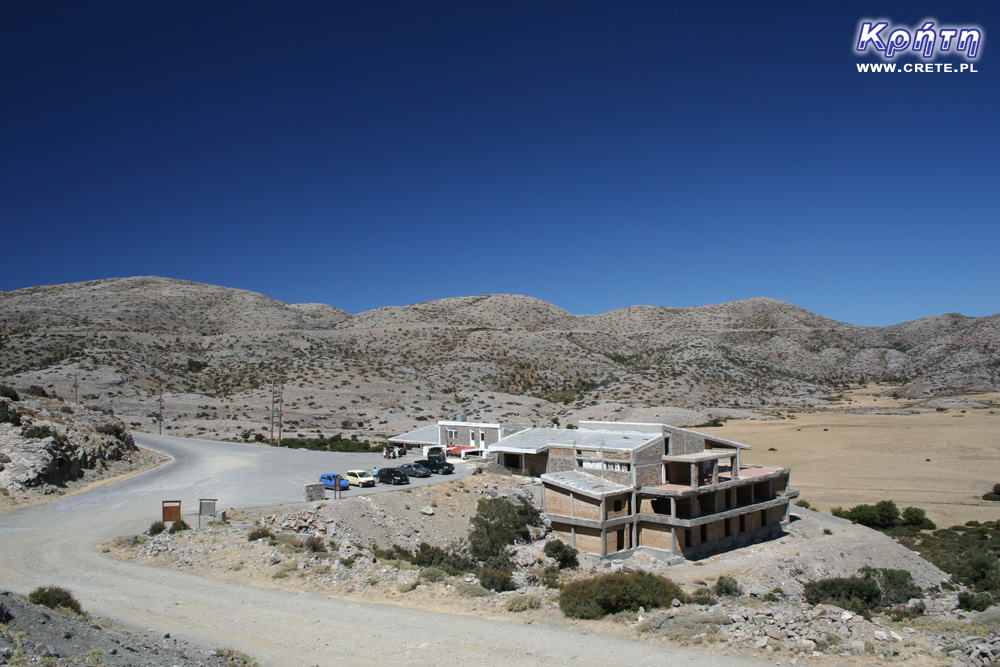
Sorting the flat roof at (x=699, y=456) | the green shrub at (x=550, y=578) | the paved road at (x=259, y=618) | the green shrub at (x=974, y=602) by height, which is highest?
the flat roof at (x=699, y=456)

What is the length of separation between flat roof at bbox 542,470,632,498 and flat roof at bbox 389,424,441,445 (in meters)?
20.4

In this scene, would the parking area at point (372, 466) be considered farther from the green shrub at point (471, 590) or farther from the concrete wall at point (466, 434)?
the green shrub at point (471, 590)

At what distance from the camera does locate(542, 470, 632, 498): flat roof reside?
32.8m

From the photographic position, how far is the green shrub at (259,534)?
23.4m

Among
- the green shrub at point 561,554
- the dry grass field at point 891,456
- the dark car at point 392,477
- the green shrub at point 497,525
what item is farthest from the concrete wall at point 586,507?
the dry grass field at point 891,456

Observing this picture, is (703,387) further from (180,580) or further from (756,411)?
(180,580)

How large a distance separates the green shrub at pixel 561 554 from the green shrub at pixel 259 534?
42.6 ft

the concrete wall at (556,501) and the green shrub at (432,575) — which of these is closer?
the green shrub at (432,575)

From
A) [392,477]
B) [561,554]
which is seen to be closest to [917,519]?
[561,554]

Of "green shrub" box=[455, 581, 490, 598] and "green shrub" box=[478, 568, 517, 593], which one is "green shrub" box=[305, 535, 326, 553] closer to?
"green shrub" box=[478, 568, 517, 593]

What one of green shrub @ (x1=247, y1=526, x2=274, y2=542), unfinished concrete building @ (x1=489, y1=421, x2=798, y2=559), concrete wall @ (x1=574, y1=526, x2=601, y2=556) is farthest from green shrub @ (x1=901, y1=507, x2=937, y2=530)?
green shrub @ (x1=247, y1=526, x2=274, y2=542)

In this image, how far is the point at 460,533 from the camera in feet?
106

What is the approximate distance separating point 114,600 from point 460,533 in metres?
17.4

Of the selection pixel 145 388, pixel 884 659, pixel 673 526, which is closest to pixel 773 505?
pixel 673 526
